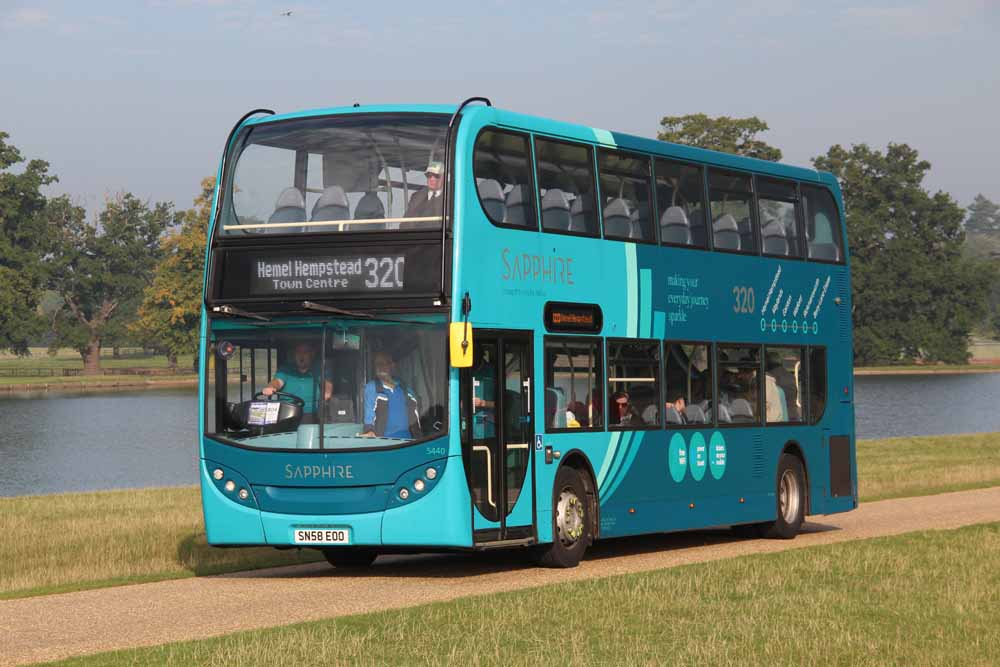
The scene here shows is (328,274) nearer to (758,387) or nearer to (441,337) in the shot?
(441,337)

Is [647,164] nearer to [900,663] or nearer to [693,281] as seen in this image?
[693,281]

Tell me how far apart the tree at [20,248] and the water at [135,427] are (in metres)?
9.74

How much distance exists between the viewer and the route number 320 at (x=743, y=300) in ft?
66.3

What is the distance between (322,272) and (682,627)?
5052 mm

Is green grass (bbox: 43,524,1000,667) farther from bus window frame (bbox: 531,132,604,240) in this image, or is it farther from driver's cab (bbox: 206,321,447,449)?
bus window frame (bbox: 531,132,604,240)

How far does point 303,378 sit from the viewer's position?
50.7 ft

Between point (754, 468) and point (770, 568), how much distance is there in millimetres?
4660

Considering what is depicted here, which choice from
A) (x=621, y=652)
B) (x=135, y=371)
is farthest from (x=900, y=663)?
(x=135, y=371)

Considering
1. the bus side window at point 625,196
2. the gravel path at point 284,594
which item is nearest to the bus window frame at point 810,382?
the gravel path at point 284,594

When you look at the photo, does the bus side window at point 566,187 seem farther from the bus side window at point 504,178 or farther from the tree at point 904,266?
the tree at point 904,266

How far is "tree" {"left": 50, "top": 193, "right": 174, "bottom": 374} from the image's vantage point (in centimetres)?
12694

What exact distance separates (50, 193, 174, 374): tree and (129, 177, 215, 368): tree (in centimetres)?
701

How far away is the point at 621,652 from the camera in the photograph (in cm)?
1113

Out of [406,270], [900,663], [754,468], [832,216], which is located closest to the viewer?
[900,663]
